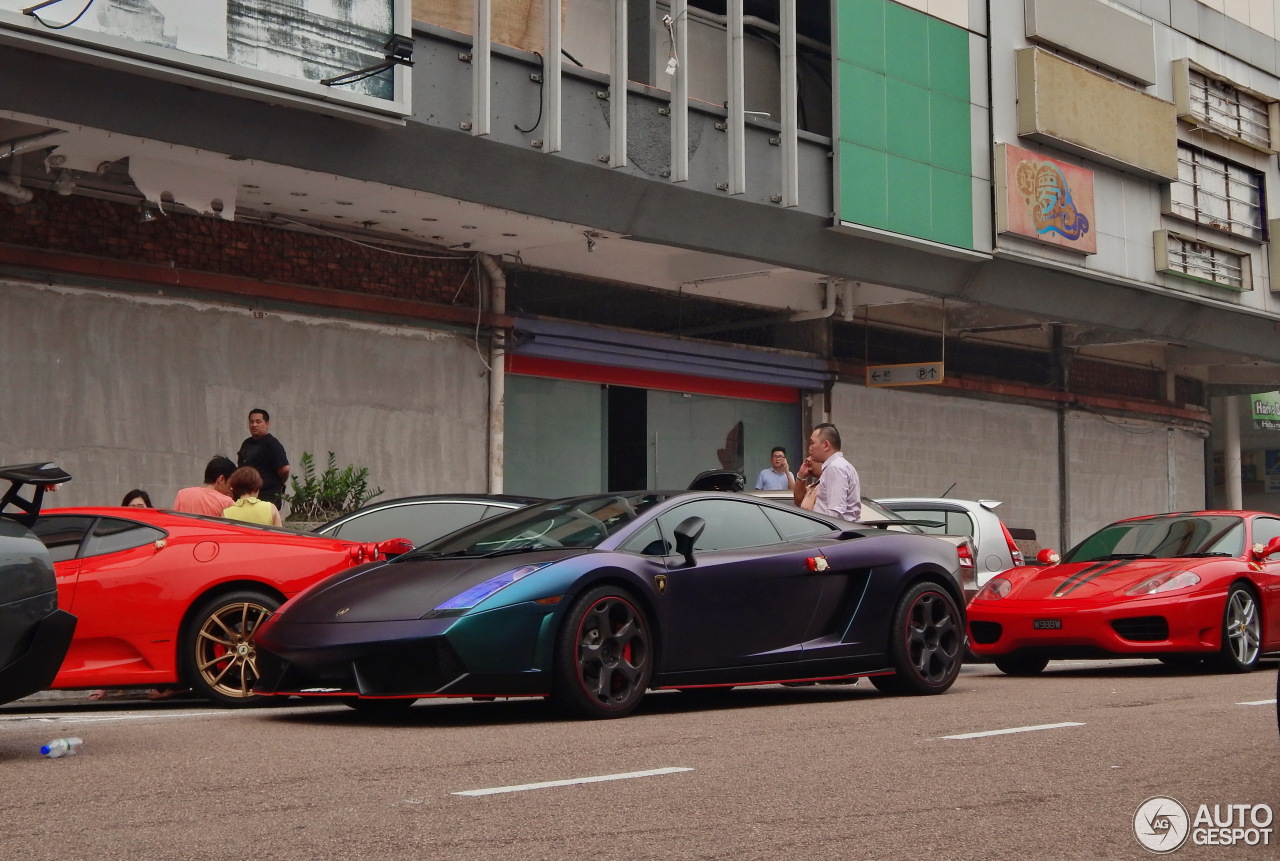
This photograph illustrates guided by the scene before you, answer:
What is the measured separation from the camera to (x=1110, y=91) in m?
25.0

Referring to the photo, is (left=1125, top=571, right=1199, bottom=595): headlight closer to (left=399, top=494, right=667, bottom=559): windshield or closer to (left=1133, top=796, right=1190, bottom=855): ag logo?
(left=399, top=494, right=667, bottom=559): windshield

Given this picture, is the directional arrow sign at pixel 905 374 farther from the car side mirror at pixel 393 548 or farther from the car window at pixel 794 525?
the car side mirror at pixel 393 548

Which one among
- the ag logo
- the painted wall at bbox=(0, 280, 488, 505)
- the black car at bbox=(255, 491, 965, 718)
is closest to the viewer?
the ag logo

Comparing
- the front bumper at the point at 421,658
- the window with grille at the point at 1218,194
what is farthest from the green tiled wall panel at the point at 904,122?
the front bumper at the point at 421,658

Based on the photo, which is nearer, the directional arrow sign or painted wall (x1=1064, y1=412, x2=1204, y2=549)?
the directional arrow sign

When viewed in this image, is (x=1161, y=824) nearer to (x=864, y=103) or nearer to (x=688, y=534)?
(x=688, y=534)

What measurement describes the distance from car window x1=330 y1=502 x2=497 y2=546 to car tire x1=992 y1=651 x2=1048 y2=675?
4.26m

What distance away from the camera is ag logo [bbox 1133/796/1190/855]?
4840 millimetres

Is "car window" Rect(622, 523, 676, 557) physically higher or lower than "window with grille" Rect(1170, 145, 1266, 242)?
lower

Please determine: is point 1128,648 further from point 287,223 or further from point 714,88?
point 714,88

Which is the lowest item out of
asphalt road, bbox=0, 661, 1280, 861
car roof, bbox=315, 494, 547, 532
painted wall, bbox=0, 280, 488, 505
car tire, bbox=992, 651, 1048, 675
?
car tire, bbox=992, 651, 1048, 675

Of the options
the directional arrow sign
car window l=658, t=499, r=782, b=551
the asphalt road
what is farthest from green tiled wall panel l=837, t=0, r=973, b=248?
the asphalt road

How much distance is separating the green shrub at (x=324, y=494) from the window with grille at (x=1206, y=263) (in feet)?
49.9

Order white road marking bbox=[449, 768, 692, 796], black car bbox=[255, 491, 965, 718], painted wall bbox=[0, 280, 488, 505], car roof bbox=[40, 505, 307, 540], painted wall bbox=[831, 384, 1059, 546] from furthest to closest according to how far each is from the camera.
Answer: painted wall bbox=[831, 384, 1059, 546], painted wall bbox=[0, 280, 488, 505], car roof bbox=[40, 505, 307, 540], black car bbox=[255, 491, 965, 718], white road marking bbox=[449, 768, 692, 796]
